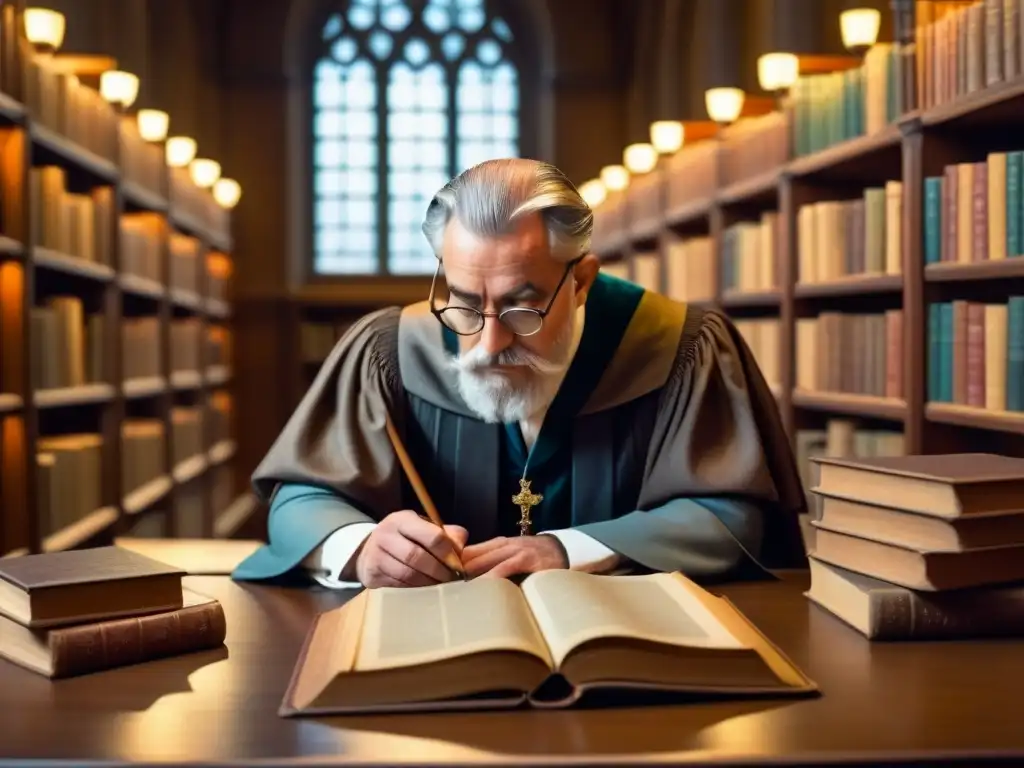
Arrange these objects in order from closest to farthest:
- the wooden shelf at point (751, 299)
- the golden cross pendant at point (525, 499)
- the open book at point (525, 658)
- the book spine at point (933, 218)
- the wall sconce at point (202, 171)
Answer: the open book at point (525, 658), the golden cross pendant at point (525, 499), the book spine at point (933, 218), the wooden shelf at point (751, 299), the wall sconce at point (202, 171)

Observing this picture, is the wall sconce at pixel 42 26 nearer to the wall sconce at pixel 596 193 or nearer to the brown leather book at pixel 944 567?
the brown leather book at pixel 944 567

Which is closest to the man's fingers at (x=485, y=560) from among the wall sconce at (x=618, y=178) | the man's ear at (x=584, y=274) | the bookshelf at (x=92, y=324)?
the man's ear at (x=584, y=274)

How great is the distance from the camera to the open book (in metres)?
1.48

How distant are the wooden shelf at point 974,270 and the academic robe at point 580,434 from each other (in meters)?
1.51

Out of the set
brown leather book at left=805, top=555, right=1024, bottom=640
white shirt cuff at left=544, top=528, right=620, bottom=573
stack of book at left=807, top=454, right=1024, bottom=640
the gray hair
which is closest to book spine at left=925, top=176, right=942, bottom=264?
the gray hair

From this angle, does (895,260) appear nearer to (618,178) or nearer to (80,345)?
(80,345)

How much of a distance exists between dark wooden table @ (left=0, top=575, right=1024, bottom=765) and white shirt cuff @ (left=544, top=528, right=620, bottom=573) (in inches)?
22.4

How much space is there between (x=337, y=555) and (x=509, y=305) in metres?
0.52

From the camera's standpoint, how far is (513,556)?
2.20 m

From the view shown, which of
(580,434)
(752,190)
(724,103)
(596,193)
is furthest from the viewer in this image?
(596,193)

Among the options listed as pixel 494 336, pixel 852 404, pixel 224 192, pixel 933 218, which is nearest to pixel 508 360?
pixel 494 336

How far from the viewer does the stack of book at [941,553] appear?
1.78 meters

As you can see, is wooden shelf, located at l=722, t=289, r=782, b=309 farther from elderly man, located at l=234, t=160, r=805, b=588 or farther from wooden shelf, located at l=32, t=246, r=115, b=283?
elderly man, located at l=234, t=160, r=805, b=588

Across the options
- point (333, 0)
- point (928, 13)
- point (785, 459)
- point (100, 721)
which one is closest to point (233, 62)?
point (333, 0)
